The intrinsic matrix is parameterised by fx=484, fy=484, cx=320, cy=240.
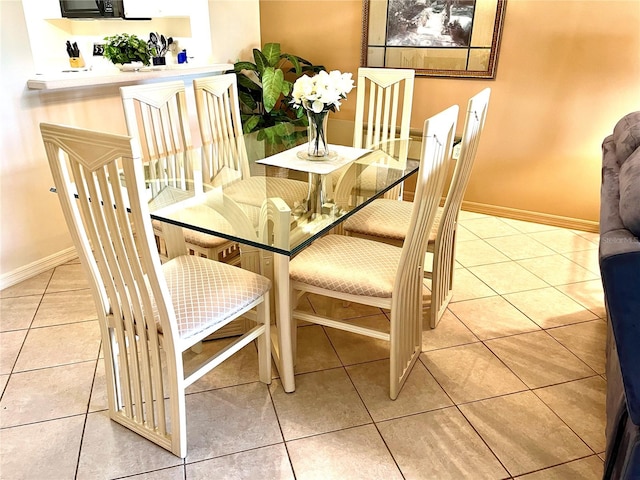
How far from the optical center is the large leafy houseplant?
3.56m

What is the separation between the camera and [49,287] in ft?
8.45

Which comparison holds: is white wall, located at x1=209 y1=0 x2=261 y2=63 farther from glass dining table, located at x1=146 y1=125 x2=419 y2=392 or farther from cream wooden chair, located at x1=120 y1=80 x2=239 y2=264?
glass dining table, located at x1=146 y1=125 x2=419 y2=392

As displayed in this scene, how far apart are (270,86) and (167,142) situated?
1.37 meters

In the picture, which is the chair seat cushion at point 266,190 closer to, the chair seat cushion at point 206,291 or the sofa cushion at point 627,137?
the chair seat cushion at point 206,291

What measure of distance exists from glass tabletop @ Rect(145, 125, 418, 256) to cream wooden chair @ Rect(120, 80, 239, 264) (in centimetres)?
1

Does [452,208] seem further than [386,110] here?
No

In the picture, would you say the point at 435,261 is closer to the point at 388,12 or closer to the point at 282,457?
the point at 282,457

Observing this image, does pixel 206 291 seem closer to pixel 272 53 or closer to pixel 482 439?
pixel 482 439

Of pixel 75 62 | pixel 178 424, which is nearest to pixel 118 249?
pixel 178 424

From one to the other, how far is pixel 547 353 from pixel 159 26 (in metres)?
3.70

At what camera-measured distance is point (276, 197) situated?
1822 mm

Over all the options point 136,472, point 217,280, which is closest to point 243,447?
point 136,472

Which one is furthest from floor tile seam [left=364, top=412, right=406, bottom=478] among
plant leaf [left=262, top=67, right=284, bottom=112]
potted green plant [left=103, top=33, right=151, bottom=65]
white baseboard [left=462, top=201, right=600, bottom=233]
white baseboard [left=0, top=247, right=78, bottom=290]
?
potted green plant [left=103, top=33, right=151, bottom=65]

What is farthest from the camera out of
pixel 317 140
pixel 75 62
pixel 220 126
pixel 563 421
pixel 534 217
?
pixel 75 62
